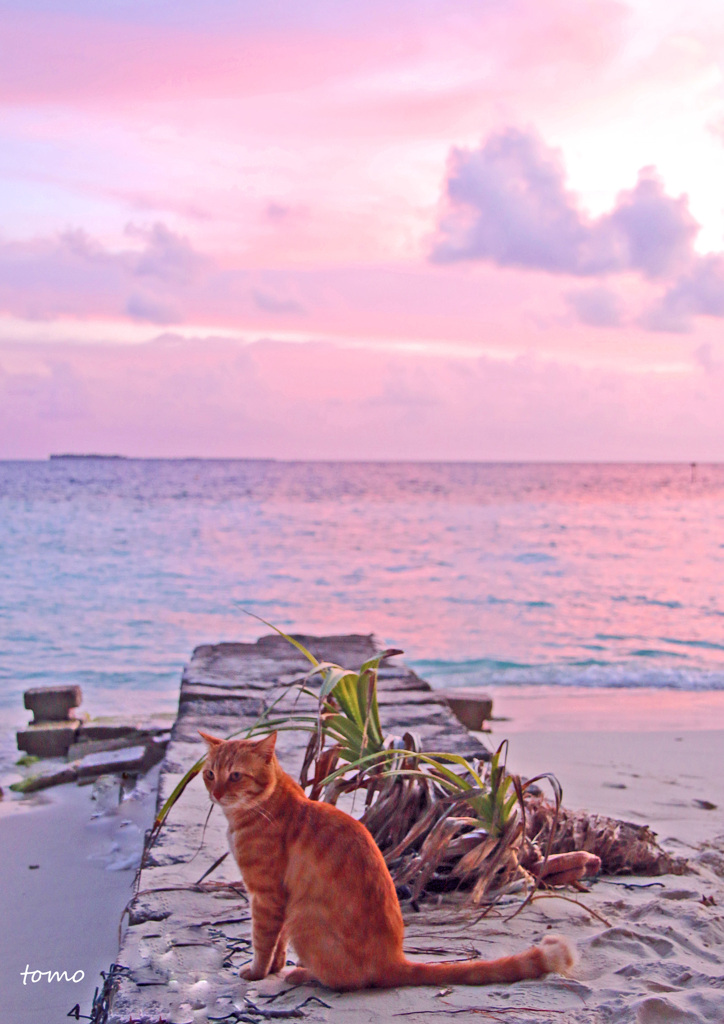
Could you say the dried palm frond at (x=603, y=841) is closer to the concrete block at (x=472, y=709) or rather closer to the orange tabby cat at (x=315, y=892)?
the orange tabby cat at (x=315, y=892)

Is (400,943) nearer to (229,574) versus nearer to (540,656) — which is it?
(540,656)

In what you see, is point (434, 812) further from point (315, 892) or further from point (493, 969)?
point (315, 892)

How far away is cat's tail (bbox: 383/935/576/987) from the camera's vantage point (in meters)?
2.04

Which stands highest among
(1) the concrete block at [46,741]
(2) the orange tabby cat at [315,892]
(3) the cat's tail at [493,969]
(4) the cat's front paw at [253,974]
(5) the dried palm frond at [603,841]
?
(2) the orange tabby cat at [315,892]

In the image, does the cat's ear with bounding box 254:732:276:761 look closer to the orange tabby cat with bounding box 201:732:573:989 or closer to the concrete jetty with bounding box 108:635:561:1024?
the orange tabby cat with bounding box 201:732:573:989

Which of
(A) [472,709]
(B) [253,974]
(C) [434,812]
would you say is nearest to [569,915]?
(C) [434,812]

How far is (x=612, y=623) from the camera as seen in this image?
45.2 feet

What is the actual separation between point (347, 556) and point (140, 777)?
53.1ft

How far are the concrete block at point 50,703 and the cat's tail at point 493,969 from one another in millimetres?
5388

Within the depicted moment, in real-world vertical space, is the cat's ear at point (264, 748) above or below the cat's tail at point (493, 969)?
above

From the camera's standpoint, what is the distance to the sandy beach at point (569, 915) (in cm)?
211

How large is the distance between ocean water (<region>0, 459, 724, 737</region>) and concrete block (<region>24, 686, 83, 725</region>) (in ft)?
3.77

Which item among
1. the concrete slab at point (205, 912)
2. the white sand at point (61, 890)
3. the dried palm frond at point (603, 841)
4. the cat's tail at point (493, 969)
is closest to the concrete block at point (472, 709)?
the concrete slab at point (205, 912)

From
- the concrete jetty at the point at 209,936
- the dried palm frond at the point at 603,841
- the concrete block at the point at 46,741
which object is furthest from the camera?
the concrete block at the point at 46,741
